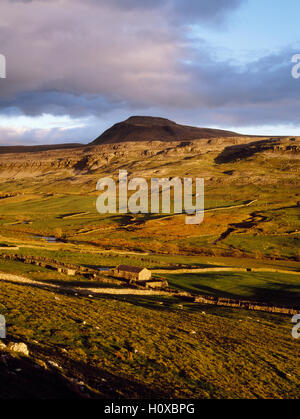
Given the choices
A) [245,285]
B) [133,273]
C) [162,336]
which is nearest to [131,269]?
[133,273]

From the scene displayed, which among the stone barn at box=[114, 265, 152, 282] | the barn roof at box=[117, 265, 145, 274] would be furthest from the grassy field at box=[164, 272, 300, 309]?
the barn roof at box=[117, 265, 145, 274]

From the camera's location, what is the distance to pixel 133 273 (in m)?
47.3

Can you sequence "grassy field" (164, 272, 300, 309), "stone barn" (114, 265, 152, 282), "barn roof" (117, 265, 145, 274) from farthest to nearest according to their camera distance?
"barn roof" (117, 265, 145, 274) < "stone barn" (114, 265, 152, 282) < "grassy field" (164, 272, 300, 309)

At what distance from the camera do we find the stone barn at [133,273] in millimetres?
46781

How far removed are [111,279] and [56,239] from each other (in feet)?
204

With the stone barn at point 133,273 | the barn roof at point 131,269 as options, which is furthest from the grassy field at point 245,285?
the barn roof at point 131,269

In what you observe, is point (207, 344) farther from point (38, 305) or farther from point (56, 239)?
point (56, 239)

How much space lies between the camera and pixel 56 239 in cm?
10219

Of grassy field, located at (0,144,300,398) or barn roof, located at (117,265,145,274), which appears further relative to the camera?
barn roof, located at (117,265,145,274)

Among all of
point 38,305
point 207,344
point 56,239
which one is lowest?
point 56,239

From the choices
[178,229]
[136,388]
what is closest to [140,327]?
[136,388]

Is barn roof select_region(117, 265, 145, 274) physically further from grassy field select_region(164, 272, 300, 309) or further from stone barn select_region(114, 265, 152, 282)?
grassy field select_region(164, 272, 300, 309)

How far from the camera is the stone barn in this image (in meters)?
46.8

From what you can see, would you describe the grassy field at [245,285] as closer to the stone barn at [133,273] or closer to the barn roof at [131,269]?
the stone barn at [133,273]
